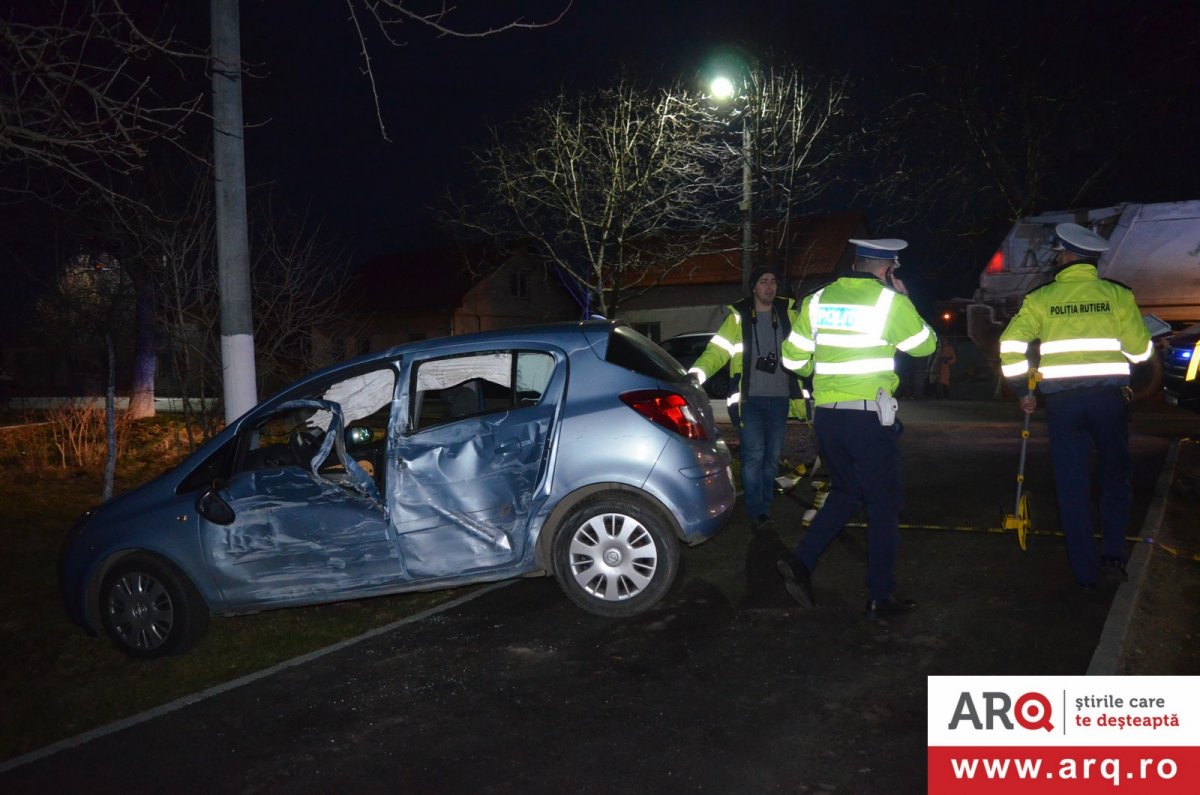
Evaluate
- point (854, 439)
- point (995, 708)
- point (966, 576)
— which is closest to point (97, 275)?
point (854, 439)

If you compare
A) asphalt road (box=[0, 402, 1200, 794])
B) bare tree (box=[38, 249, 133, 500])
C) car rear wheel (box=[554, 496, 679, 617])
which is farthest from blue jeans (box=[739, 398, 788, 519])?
bare tree (box=[38, 249, 133, 500])

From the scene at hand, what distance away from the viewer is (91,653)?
5.61m

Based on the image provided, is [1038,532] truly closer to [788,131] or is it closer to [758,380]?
[758,380]

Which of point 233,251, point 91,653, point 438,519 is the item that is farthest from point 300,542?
point 233,251

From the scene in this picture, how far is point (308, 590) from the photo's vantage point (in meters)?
5.42

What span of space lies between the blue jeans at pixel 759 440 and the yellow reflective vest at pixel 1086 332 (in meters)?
2.20

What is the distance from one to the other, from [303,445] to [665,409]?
2.46 meters

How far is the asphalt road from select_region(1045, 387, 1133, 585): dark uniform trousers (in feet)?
0.79

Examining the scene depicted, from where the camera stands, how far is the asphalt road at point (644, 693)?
3.64 m

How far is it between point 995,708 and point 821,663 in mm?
909

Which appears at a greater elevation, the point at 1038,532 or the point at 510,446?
the point at 510,446

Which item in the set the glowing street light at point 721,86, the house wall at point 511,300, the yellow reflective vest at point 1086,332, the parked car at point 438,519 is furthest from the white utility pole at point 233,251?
the house wall at point 511,300

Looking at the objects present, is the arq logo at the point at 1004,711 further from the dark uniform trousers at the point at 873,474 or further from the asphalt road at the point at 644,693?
the dark uniform trousers at the point at 873,474

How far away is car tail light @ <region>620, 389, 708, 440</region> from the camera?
538 cm
